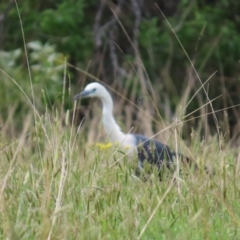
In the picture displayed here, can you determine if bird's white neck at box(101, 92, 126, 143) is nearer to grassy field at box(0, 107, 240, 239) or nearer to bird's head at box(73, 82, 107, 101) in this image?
bird's head at box(73, 82, 107, 101)

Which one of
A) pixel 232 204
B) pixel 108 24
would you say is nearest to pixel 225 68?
pixel 108 24

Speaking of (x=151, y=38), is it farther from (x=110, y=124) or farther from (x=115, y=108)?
(x=110, y=124)

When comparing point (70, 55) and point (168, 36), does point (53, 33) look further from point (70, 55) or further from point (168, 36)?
point (168, 36)

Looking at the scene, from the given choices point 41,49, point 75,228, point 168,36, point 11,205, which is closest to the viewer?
point 75,228

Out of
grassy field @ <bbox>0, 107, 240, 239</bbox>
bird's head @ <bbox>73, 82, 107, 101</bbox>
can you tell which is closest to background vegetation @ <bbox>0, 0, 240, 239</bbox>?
grassy field @ <bbox>0, 107, 240, 239</bbox>

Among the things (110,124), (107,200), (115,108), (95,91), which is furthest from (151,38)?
(107,200)

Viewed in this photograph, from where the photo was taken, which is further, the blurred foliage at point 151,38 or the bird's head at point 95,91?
the blurred foliage at point 151,38

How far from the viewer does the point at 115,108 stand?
8711mm

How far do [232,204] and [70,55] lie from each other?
6.77 meters

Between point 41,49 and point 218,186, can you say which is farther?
point 41,49

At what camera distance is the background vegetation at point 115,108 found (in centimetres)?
306

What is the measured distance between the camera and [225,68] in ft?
34.0

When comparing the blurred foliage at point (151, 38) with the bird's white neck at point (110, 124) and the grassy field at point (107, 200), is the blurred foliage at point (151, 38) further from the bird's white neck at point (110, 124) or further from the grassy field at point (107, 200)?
the grassy field at point (107, 200)

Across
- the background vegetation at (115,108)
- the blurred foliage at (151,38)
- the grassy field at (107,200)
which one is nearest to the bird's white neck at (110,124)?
the background vegetation at (115,108)
